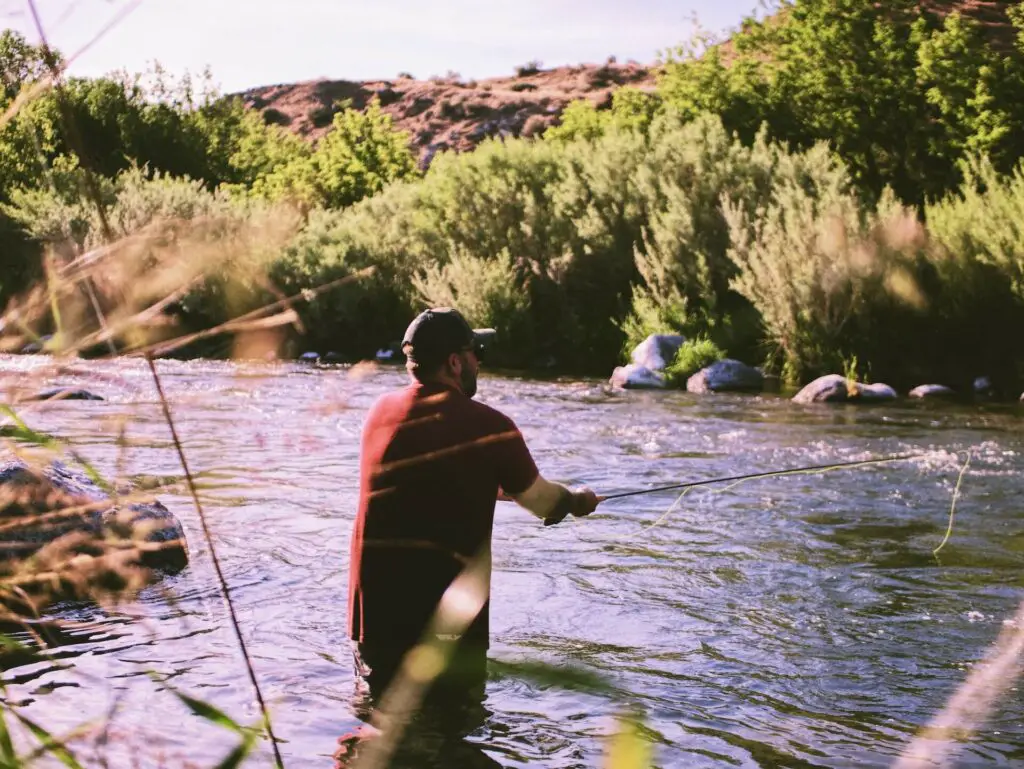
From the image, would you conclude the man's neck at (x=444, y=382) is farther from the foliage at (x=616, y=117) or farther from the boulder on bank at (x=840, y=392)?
the foliage at (x=616, y=117)

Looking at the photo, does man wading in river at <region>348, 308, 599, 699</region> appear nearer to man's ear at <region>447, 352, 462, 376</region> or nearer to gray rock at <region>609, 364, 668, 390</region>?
man's ear at <region>447, 352, 462, 376</region>

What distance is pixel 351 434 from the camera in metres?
14.3

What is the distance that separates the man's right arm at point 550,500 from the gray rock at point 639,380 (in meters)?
16.2

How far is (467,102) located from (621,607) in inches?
3288

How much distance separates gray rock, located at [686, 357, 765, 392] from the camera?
20000 mm

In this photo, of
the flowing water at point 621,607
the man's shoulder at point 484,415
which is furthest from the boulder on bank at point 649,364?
the man's shoulder at point 484,415

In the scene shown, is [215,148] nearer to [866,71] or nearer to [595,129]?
[595,129]

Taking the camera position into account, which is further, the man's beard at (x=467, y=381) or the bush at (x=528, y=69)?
the bush at (x=528, y=69)

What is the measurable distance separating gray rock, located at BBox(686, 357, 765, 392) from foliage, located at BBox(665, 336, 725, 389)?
49cm

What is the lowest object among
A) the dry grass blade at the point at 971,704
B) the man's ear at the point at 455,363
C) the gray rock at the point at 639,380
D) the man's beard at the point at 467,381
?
the dry grass blade at the point at 971,704

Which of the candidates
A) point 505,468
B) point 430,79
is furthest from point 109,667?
point 430,79

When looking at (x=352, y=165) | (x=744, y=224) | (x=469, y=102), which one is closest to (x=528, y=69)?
(x=469, y=102)

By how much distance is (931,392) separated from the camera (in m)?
19.0

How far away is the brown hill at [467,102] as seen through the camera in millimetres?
79500
